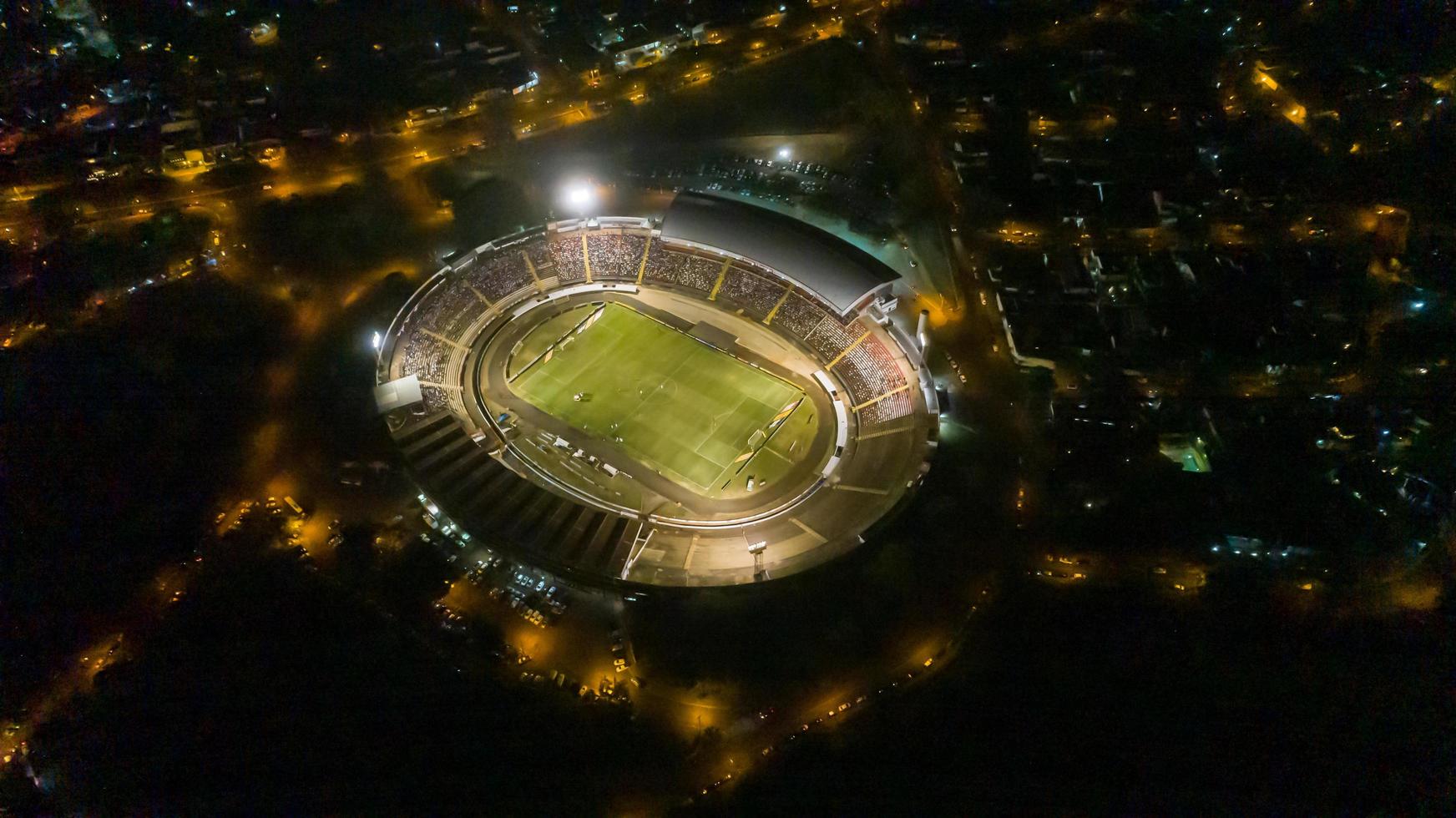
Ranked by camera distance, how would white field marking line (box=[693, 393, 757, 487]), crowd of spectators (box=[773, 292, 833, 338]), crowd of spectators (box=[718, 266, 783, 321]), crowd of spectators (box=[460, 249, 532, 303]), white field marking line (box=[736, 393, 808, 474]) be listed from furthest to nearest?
crowd of spectators (box=[718, 266, 783, 321]) → crowd of spectators (box=[460, 249, 532, 303]) → crowd of spectators (box=[773, 292, 833, 338]) → white field marking line (box=[736, 393, 808, 474]) → white field marking line (box=[693, 393, 757, 487])

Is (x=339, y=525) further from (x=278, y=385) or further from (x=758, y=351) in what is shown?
(x=758, y=351)

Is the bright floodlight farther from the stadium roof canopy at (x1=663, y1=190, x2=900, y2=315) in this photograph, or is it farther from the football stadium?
the stadium roof canopy at (x1=663, y1=190, x2=900, y2=315)

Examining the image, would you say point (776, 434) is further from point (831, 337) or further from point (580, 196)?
point (580, 196)

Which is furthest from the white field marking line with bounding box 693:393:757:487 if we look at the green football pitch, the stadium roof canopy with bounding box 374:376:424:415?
the stadium roof canopy with bounding box 374:376:424:415

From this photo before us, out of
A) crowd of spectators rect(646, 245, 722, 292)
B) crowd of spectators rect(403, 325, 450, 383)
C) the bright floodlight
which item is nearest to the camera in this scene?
crowd of spectators rect(403, 325, 450, 383)

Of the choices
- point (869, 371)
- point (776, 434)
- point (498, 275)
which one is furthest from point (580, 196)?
point (869, 371)

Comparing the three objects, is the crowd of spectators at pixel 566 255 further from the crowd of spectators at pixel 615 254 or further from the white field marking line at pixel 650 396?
the white field marking line at pixel 650 396

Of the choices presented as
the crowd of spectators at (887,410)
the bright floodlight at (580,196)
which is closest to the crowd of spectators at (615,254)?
the bright floodlight at (580,196)
